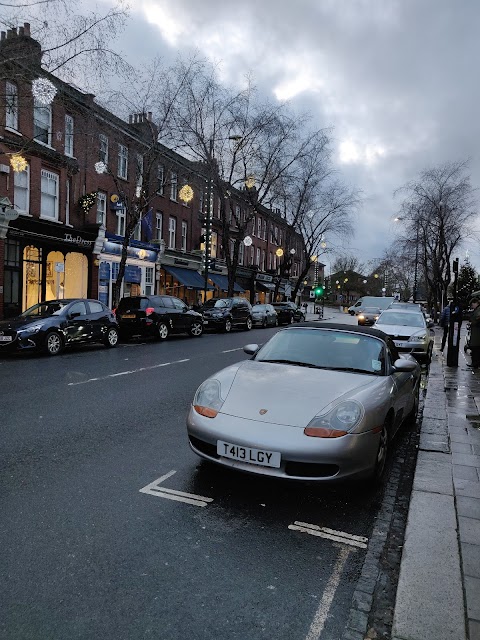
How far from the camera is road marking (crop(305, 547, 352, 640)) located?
2.42m

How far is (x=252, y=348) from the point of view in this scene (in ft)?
19.4

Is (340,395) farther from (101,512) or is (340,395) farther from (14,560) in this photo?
(14,560)

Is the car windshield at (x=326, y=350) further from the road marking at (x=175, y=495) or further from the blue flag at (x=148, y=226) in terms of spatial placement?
the blue flag at (x=148, y=226)

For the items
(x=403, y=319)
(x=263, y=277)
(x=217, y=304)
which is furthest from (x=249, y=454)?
(x=263, y=277)

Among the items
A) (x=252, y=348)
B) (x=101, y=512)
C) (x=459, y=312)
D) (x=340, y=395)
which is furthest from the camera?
(x=459, y=312)

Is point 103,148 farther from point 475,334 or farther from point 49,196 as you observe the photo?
point 475,334

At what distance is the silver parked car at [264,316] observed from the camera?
92.8 ft

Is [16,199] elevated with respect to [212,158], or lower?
lower

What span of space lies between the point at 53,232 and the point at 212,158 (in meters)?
9.89

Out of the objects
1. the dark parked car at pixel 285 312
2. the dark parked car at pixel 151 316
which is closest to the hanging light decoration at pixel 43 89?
the dark parked car at pixel 151 316

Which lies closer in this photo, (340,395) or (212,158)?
(340,395)

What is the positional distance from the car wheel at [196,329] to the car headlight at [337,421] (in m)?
16.5

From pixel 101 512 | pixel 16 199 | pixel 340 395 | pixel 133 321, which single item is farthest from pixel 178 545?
pixel 16 199

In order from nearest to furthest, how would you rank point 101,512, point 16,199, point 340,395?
point 101,512
point 340,395
point 16,199
